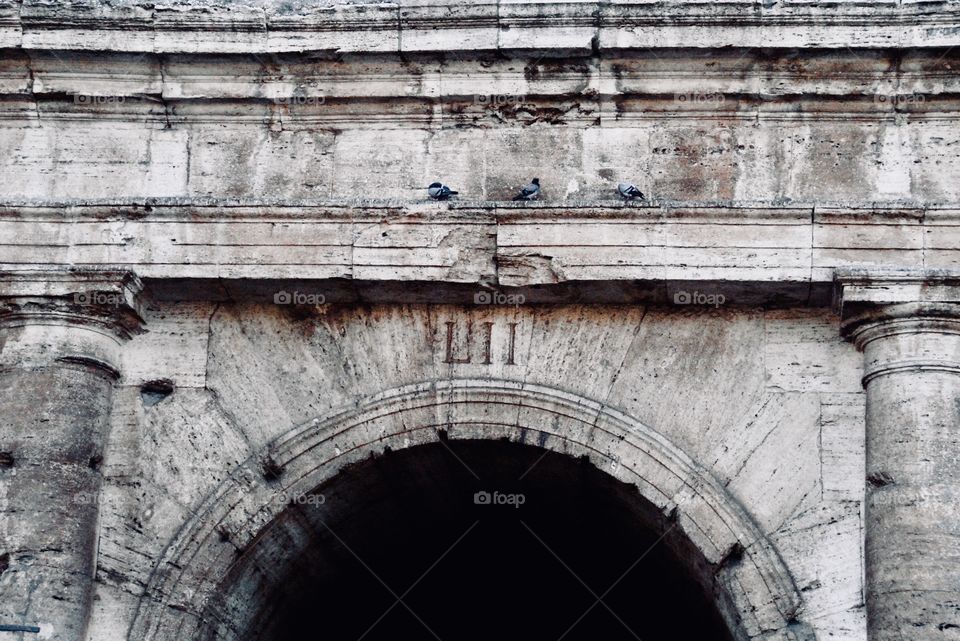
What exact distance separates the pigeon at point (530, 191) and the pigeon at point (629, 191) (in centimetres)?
48

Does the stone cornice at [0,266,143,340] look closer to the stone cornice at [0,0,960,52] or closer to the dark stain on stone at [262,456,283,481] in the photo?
the dark stain on stone at [262,456,283,481]

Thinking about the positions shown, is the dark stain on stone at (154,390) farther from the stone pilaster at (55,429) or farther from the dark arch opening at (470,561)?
the dark arch opening at (470,561)

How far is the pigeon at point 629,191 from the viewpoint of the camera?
10.2 metres

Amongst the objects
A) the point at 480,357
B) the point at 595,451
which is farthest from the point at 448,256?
the point at 595,451

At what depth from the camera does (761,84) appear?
10.4 meters

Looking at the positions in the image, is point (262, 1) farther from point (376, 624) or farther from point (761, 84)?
point (376, 624)

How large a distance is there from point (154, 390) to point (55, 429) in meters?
0.70

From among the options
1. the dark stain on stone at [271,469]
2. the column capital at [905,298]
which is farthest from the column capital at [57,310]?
the column capital at [905,298]

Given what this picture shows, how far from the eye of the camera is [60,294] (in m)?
10.1

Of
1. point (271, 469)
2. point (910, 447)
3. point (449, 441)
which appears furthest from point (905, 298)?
point (271, 469)

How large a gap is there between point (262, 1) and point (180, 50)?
656 millimetres

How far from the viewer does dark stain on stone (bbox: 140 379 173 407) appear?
10391mm

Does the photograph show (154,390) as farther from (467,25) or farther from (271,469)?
(467,25)

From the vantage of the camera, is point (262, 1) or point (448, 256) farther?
point (262, 1)
